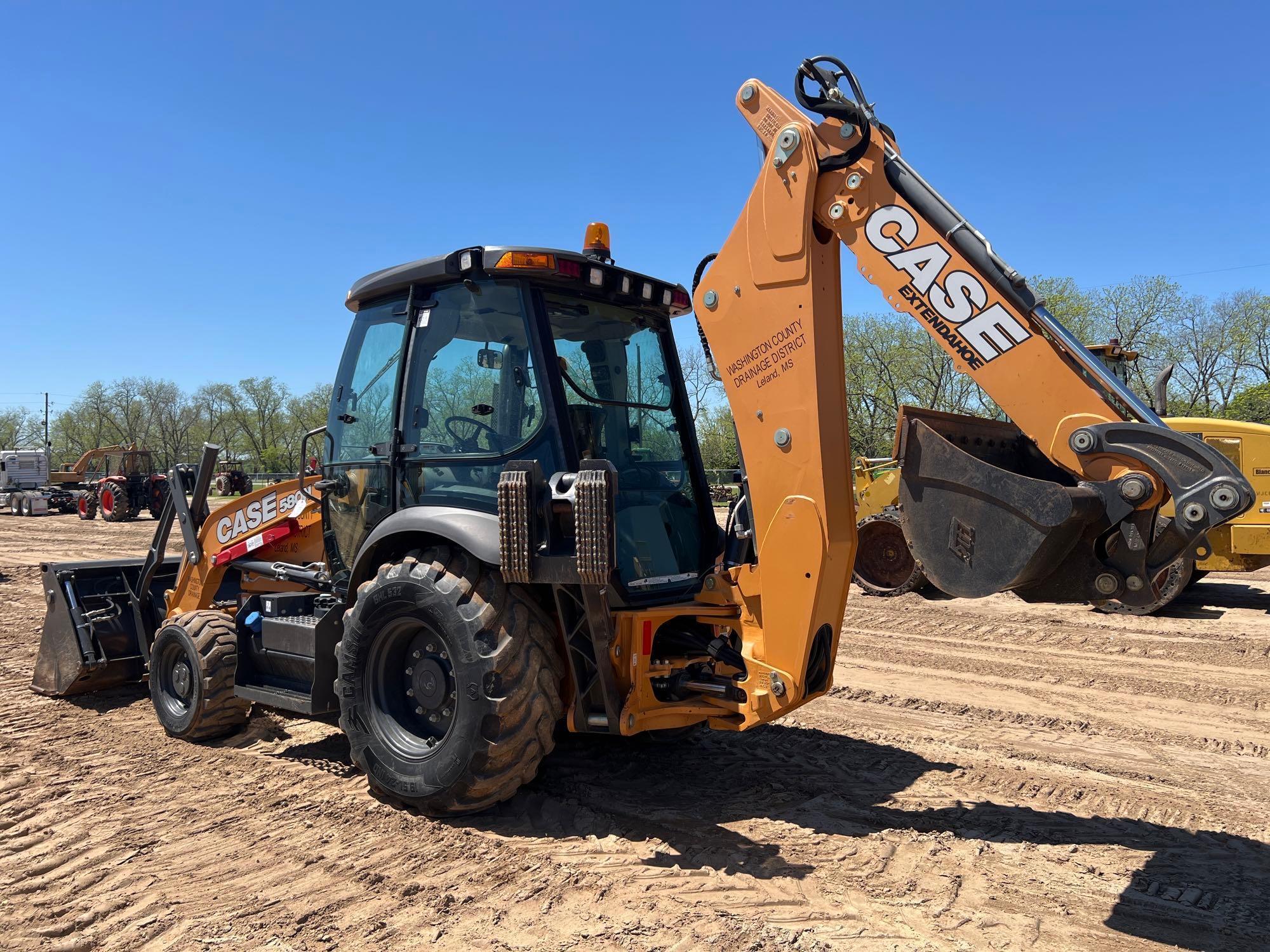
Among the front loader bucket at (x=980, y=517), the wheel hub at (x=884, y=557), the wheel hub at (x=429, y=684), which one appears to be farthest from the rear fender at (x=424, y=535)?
the wheel hub at (x=884, y=557)

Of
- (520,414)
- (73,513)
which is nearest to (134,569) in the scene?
(520,414)

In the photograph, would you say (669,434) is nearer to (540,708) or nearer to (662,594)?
(662,594)

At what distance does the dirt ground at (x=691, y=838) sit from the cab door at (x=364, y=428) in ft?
4.39

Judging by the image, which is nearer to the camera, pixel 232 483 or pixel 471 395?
pixel 471 395

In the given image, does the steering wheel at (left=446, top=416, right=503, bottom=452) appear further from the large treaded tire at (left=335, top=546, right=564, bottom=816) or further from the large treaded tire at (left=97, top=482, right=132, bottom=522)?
the large treaded tire at (left=97, top=482, right=132, bottom=522)

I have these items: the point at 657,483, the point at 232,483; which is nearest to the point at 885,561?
the point at 657,483

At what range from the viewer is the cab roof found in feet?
13.9

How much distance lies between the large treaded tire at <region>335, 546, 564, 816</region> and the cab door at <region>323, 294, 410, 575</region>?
0.60m

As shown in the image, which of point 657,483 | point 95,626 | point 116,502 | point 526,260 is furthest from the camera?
point 116,502

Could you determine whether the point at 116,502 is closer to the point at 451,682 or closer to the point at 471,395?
the point at 471,395

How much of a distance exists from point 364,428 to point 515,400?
1132 mm

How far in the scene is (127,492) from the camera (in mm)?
27703

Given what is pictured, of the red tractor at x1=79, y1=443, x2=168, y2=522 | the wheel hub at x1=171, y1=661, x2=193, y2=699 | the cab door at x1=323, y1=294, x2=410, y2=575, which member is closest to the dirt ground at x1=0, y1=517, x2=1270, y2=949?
the wheel hub at x1=171, y1=661, x2=193, y2=699

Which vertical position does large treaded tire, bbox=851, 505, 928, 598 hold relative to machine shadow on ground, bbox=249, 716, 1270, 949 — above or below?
above
